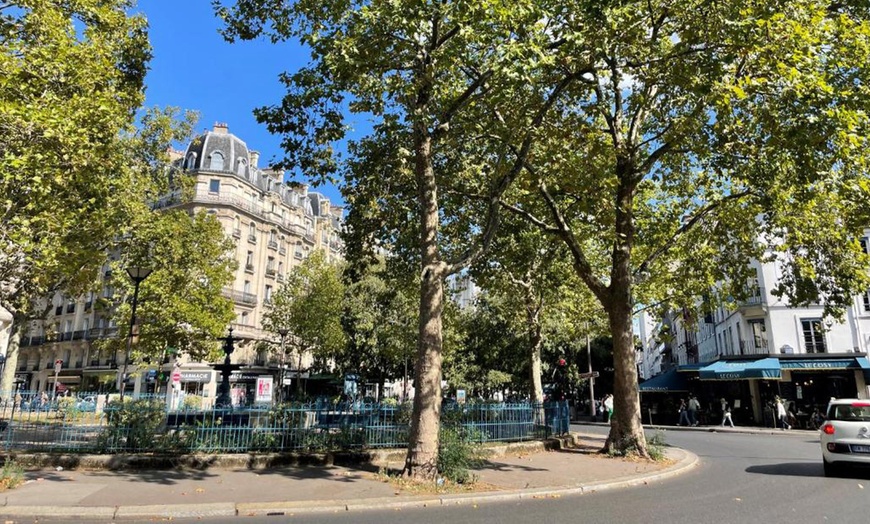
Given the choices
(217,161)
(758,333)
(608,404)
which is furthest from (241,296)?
(758,333)

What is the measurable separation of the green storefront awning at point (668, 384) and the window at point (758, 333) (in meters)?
4.65

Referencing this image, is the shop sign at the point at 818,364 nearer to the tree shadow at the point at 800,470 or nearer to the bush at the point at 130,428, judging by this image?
the tree shadow at the point at 800,470

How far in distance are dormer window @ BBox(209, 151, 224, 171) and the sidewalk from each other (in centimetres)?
4257

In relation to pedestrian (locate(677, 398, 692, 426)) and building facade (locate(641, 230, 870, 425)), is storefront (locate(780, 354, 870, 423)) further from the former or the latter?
pedestrian (locate(677, 398, 692, 426))

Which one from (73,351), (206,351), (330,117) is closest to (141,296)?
(206,351)

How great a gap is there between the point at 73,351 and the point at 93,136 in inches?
1838

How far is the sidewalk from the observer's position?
7.97 m

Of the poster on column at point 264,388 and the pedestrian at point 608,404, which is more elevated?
the poster on column at point 264,388

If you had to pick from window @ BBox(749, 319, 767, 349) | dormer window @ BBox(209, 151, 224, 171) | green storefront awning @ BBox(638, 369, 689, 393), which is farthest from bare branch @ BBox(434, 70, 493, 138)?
dormer window @ BBox(209, 151, 224, 171)

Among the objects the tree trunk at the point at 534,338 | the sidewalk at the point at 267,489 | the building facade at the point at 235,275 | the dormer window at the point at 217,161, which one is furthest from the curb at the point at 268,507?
the dormer window at the point at 217,161

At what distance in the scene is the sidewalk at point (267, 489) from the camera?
26.1 ft

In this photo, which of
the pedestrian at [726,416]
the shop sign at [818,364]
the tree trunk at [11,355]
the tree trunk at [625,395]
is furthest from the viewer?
the pedestrian at [726,416]

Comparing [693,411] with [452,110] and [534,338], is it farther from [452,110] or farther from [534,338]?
[452,110]

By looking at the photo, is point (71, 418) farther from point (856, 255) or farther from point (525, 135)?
point (856, 255)
